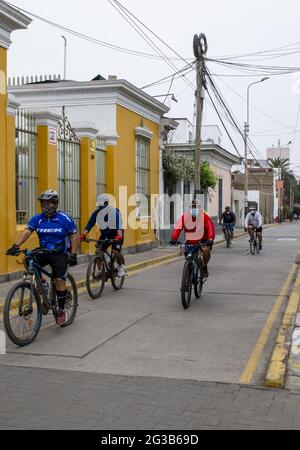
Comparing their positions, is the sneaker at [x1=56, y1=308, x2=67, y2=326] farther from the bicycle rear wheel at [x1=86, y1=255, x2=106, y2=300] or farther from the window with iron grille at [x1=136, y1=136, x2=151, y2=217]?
the window with iron grille at [x1=136, y1=136, x2=151, y2=217]

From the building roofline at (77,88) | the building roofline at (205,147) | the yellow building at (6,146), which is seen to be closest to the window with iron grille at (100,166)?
the building roofline at (77,88)

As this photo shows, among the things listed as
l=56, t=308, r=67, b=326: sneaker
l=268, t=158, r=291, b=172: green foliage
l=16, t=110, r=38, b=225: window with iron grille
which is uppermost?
l=268, t=158, r=291, b=172: green foliage

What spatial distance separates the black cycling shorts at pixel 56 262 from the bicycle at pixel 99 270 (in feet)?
8.02

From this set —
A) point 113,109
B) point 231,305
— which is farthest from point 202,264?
point 113,109

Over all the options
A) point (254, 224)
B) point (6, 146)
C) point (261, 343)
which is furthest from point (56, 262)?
point (254, 224)

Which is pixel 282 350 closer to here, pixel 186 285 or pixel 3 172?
pixel 186 285

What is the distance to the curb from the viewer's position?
17.2 feet

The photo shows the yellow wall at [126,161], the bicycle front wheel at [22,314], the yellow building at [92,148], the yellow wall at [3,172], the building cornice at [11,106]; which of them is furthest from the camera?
the yellow wall at [126,161]

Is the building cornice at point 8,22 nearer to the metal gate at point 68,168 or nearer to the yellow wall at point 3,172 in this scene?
the yellow wall at point 3,172

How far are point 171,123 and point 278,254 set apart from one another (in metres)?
6.29

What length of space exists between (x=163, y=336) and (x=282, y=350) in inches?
57.8

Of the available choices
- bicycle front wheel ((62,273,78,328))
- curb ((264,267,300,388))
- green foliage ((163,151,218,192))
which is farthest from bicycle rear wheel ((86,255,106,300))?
green foliage ((163,151,218,192))

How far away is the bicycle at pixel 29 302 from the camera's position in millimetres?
6316

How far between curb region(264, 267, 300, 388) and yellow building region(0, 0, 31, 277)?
5260mm
